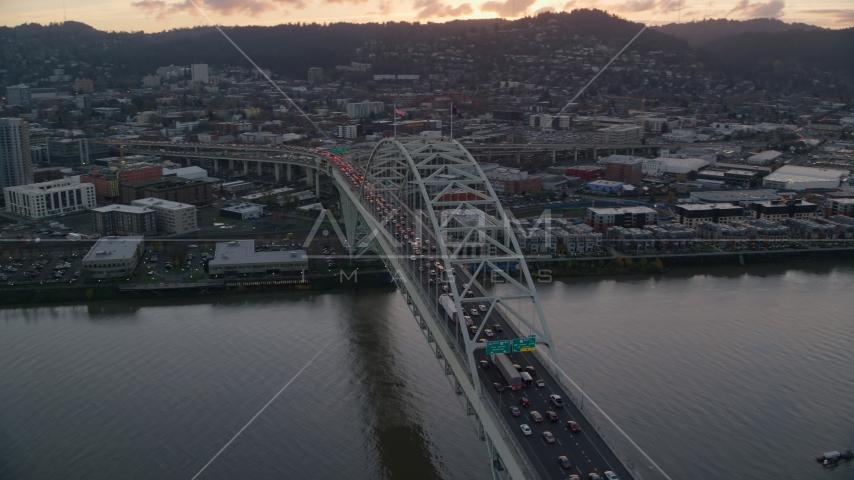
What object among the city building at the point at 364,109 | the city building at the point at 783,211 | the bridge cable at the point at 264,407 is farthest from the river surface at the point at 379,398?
the city building at the point at 364,109

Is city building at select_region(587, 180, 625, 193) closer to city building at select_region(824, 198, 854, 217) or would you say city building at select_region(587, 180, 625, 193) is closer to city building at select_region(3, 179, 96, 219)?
city building at select_region(824, 198, 854, 217)

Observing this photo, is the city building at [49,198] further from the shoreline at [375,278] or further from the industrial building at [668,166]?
the industrial building at [668,166]

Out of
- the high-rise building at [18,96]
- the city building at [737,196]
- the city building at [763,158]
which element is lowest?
the city building at [737,196]

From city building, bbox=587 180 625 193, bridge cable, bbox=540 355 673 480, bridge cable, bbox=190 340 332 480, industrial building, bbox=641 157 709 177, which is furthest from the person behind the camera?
industrial building, bbox=641 157 709 177

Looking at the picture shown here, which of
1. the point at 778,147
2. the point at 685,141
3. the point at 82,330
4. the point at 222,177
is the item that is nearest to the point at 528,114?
the point at 685,141

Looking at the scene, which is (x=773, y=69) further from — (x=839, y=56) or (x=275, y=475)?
(x=275, y=475)

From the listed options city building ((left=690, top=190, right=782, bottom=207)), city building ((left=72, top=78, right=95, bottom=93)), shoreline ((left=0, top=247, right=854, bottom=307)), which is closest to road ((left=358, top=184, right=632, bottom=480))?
shoreline ((left=0, top=247, right=854, bottom=307))
